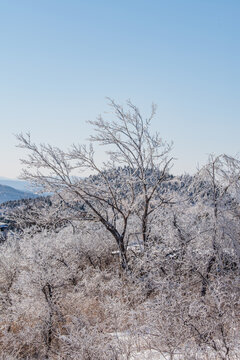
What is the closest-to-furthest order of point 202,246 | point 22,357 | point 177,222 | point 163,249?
1. point 22,357
2. point 202,246
3. point 163,249
4. point 177,222

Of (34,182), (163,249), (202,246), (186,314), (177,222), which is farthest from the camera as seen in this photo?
(34,182)

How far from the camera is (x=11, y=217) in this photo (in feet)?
38.1

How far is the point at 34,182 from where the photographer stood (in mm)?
10945

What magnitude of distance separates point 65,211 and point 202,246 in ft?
18.3

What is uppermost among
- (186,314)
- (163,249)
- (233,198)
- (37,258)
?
(233,198)

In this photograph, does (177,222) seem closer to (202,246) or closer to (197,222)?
(197,222)

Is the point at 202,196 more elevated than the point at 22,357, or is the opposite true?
the point at 202,196

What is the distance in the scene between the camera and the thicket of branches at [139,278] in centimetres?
533

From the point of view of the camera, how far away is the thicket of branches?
17.5 feet

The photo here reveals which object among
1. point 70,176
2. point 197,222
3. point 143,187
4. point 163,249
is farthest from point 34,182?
point 197,222

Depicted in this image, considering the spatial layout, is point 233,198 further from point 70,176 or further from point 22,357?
point 22,357

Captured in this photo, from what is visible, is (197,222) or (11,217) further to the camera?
(11,217)

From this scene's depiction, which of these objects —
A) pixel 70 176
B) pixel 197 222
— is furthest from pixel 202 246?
pixel 70 176

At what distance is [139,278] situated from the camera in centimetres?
988
